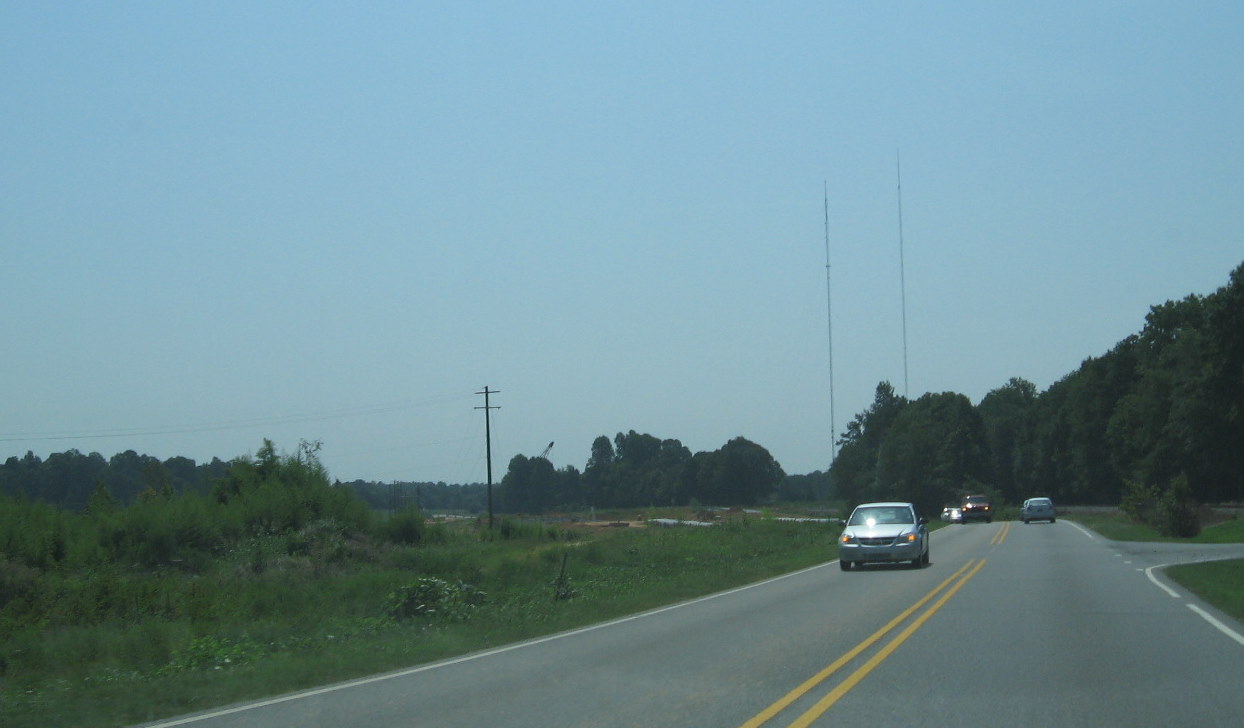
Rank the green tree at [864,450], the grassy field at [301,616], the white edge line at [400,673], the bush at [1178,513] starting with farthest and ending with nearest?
the green tree at [864,450] → the bush at [1178,513] → the grassy field at [301,616] → the white edge line at [400,673]

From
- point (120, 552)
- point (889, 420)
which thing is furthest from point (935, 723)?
point (889, 420)

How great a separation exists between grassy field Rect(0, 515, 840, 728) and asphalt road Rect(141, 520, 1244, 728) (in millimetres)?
1301

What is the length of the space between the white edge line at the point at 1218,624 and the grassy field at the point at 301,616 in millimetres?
8813

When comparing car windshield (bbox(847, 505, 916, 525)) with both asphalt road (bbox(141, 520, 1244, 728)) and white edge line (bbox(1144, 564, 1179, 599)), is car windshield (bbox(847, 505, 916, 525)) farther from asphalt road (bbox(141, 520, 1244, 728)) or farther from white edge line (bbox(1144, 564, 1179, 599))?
asphalt road (bbox(141, 520, 1244, 728))

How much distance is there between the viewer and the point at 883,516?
2867 cm

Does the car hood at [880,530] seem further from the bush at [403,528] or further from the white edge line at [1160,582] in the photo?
the bush at [403,528]

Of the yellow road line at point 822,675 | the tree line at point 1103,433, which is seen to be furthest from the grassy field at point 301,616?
the tree line at point 1103,433

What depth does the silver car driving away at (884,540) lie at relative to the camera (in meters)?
27.3

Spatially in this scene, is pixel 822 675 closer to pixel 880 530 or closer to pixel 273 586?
pixel 880 530

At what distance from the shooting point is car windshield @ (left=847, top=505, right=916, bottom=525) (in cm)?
2839

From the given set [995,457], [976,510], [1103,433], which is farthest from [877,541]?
[995,457]

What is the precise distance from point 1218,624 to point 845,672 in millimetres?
6449

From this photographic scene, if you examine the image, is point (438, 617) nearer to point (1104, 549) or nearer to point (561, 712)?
point (561, 712)

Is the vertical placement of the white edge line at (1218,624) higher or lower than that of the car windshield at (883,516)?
lower
